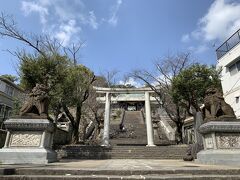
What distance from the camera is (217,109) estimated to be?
26.7 feet

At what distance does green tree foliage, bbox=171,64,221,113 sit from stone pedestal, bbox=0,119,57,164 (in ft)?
32.6

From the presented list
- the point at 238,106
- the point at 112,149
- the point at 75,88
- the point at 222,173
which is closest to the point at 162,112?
the point at 238,106

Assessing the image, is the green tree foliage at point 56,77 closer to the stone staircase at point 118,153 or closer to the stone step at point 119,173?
the stone staircase at point 118,153

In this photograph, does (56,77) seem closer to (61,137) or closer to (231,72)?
(61,137)

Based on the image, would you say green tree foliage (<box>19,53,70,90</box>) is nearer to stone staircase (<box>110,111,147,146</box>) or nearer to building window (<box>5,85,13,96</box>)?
stone staircase (<box>110,111,147,146</box>)

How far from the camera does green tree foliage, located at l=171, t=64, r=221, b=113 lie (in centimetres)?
1489

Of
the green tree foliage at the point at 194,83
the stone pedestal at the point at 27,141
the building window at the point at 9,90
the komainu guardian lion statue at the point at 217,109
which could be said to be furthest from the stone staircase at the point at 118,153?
the building window at the point at 9,90

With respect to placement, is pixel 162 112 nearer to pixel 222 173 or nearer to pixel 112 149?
pixel 112 149

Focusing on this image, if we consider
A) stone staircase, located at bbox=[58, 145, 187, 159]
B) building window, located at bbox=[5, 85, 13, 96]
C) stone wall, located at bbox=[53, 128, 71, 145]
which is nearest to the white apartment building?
stone staircase, located at bbox=[58, 145, 187, 159]

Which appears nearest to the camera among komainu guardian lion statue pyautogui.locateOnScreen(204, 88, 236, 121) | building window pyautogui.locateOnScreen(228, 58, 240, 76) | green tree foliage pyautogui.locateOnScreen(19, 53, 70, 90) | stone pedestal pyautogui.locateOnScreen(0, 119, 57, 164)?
stone pedestal pyautogui.locateOnScreen(0, 119, 57, 164)

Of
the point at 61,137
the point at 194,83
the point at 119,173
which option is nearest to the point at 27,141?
the point at 119,173

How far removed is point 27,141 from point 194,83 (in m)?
11.1

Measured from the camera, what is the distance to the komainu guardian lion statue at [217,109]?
26.1 ft

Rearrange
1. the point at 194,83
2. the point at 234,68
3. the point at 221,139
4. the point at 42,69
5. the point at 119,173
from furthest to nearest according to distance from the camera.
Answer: the point at 234,68
the point at 194,83
the point at 42,69
the point at 221,139
the point at 119,173
